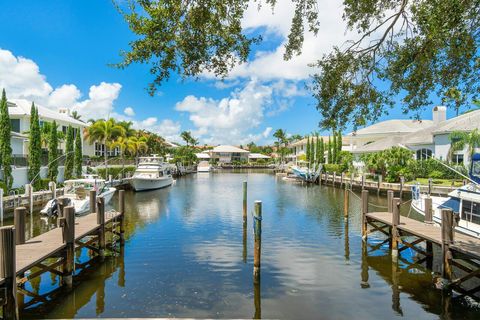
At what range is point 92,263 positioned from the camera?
575 inches

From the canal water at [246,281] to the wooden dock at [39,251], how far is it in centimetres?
60

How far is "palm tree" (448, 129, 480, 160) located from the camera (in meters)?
31.6

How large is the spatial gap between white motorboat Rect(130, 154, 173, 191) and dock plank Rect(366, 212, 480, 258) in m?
31.7

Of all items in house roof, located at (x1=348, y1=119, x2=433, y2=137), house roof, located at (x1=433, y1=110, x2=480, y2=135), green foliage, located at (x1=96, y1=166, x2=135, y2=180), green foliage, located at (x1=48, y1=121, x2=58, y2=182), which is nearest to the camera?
green foliage, located at (x1=48, y1=121, x2=58, y2=182)

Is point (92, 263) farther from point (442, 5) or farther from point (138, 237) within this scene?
point (442, 5)

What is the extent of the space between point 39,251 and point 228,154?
4288 inches

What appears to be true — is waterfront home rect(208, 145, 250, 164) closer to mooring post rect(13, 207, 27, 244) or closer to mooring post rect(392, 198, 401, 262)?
mooring post rect(392, 198, 401, 262)

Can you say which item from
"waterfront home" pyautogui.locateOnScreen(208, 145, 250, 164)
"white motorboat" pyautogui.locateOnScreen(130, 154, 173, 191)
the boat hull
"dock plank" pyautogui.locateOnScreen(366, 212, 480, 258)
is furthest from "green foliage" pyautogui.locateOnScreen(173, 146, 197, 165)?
"dock plank" pyautogui.locateOnScreen(366, 212, 480, 258)

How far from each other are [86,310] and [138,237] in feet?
30.0

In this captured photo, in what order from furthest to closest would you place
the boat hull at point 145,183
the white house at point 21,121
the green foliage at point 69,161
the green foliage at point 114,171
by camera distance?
the green foliage at point 114,171 → the boat hull at point 145,183 → the green foliage at point 69,161 → the white house at point 21,121

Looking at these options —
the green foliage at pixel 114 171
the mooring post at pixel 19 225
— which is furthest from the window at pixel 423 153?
the mooring post at pixel 19 225

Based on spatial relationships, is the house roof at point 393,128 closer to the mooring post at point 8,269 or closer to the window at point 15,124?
the window at point 15,124

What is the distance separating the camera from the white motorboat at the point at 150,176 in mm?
42862

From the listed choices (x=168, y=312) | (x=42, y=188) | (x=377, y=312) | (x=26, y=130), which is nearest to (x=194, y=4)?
(x=168, y=312)
